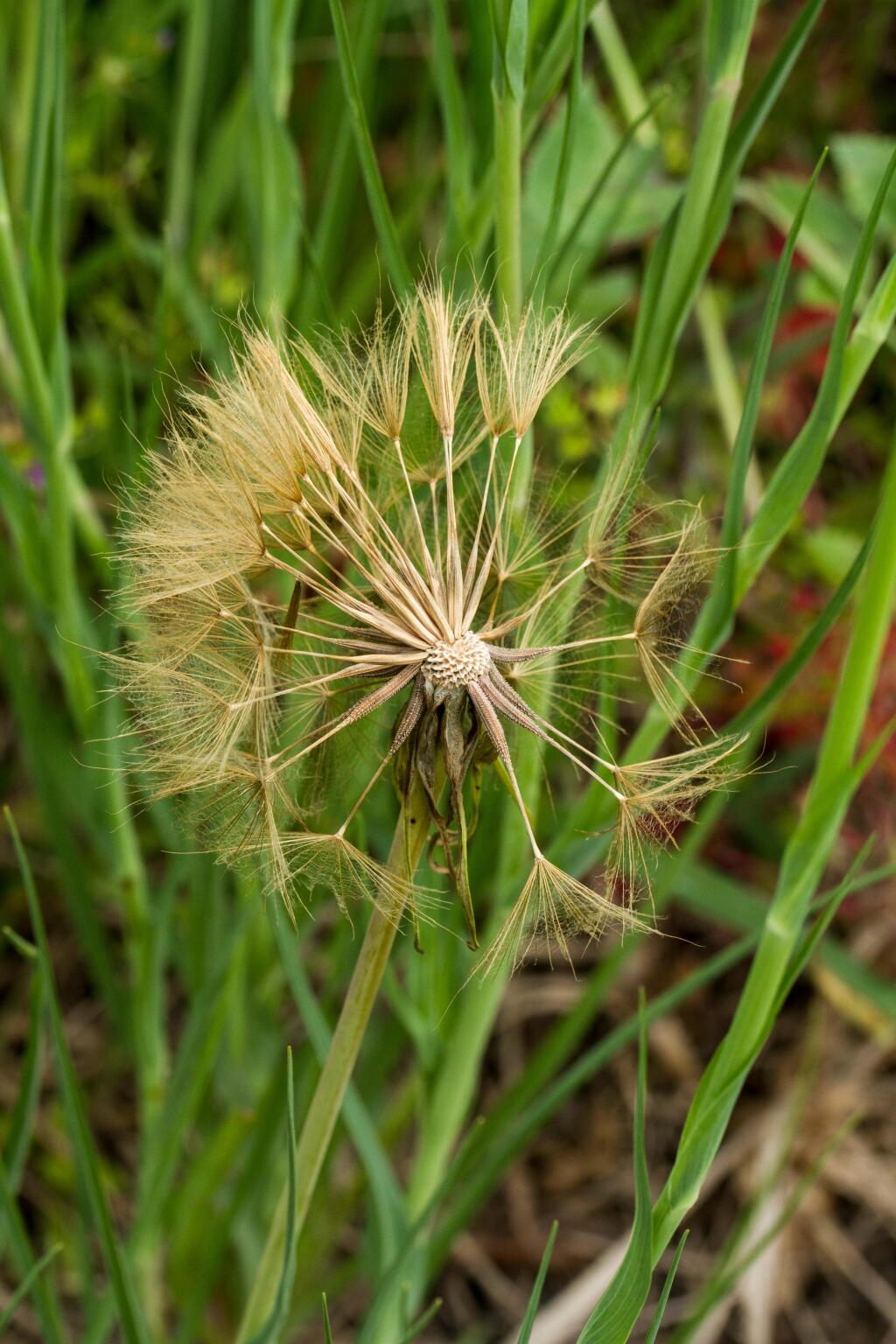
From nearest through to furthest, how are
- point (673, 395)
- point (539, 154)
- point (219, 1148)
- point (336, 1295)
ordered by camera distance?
point (219, 1148), point (539, 154), point (336, 1295), point (673, 395)

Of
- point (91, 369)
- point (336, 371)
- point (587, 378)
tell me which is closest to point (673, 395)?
point (587, 378)

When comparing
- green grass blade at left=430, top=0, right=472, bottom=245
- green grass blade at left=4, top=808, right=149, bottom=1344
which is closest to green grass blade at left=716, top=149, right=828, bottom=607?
green grass blade at left=430, top=0, right=472, bottom=245

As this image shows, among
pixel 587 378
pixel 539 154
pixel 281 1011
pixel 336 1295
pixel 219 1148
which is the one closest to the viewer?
pixel 219 1148

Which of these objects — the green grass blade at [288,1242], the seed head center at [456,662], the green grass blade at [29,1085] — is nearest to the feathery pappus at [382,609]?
the seed head center at [456,662]

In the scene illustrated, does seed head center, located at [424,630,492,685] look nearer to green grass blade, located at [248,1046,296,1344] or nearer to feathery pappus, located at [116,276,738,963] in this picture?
feathery pappus, located at [116,276,738,963]

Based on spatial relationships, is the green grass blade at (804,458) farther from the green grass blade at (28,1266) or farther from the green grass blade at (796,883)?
the green grass blade at (28,1266)

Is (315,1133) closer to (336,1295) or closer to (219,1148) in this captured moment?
(219,1148)
